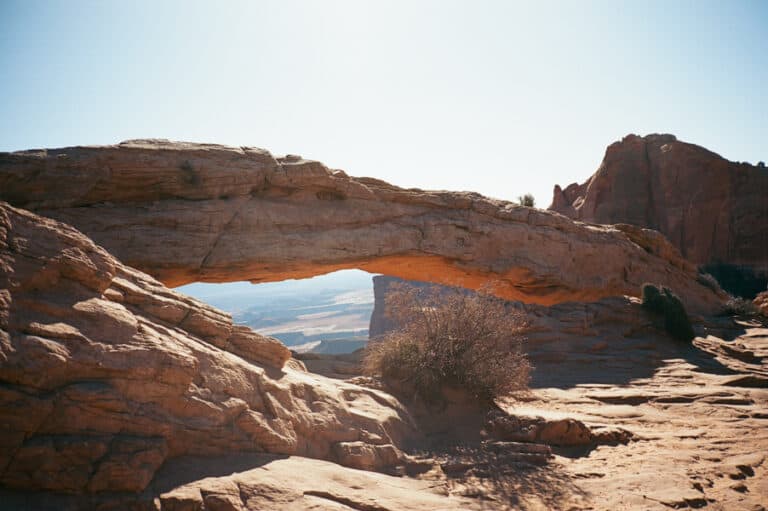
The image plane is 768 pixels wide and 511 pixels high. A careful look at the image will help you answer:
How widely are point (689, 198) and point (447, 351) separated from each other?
41.6m

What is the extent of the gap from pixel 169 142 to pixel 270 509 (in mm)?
12092

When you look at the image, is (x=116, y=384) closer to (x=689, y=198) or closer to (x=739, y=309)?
(x=739, y=309)

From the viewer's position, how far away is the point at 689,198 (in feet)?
142

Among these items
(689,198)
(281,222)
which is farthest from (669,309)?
(689,198)

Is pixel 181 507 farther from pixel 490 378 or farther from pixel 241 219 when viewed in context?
pixel 241 219

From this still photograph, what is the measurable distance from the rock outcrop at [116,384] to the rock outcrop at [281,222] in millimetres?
6304

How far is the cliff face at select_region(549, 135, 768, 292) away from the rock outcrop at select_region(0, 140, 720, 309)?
25.6m

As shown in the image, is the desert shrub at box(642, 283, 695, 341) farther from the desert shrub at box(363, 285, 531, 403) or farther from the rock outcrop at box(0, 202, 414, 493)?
the rock outcrop at box(0, 202, 414, 493)

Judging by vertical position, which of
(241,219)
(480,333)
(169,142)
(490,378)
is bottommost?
(490,378)

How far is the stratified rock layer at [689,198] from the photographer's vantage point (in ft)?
139

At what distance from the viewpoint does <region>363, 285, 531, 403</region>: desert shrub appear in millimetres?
11453

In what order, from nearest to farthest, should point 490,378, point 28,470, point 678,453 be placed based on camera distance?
point 28,470, point 678,453, point 490,378

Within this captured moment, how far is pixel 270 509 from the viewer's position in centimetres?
572

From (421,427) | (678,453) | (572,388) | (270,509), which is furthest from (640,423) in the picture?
(270,509)
